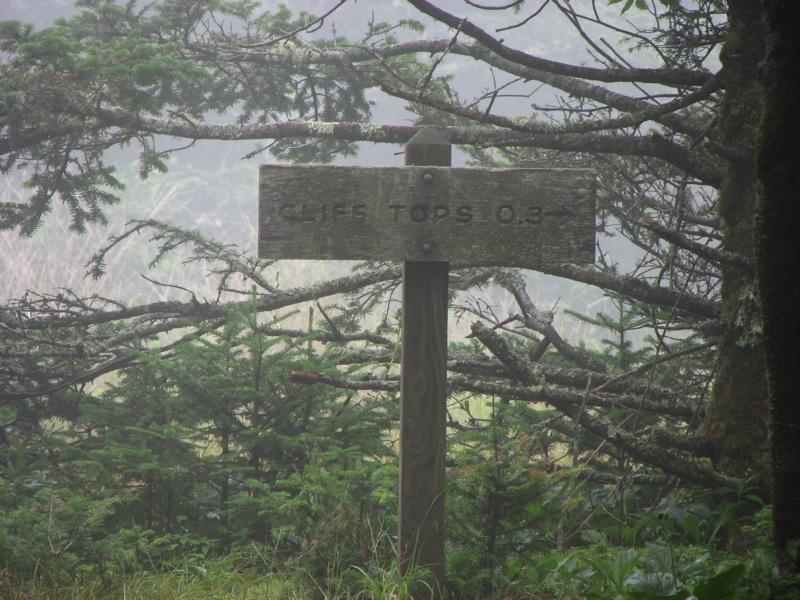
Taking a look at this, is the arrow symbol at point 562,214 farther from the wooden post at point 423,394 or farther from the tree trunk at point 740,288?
the tree trunk at point 740,288

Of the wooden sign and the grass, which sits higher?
the wooden sign

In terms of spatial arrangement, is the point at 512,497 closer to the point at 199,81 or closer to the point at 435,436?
the point at 435,436

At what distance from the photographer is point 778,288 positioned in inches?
75.8

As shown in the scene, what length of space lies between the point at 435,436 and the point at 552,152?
10.7 ft

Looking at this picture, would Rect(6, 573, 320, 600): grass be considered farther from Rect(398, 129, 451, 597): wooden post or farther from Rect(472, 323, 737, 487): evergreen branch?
Rect(472, 323, 737, 487): evergreen branch

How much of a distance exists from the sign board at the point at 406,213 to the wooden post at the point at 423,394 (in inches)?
6.1

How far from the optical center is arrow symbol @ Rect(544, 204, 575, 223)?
2887 mm

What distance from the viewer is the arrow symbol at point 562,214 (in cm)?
289

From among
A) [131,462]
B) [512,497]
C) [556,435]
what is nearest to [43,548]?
[131,462]

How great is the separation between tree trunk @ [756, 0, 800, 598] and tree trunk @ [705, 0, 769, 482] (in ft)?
5.28

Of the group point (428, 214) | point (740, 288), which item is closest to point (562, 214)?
point (428, 214)

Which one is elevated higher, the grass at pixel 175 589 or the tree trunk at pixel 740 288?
the tree trunk at pixel 740 288

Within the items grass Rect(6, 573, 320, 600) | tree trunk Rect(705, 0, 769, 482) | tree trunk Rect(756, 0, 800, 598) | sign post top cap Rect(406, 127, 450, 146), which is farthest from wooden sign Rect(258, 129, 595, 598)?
tree trunk Rect(705, 0, 769, 482)

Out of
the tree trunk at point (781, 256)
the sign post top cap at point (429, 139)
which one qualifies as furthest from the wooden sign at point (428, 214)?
the tree trunk at point (781, 256)
